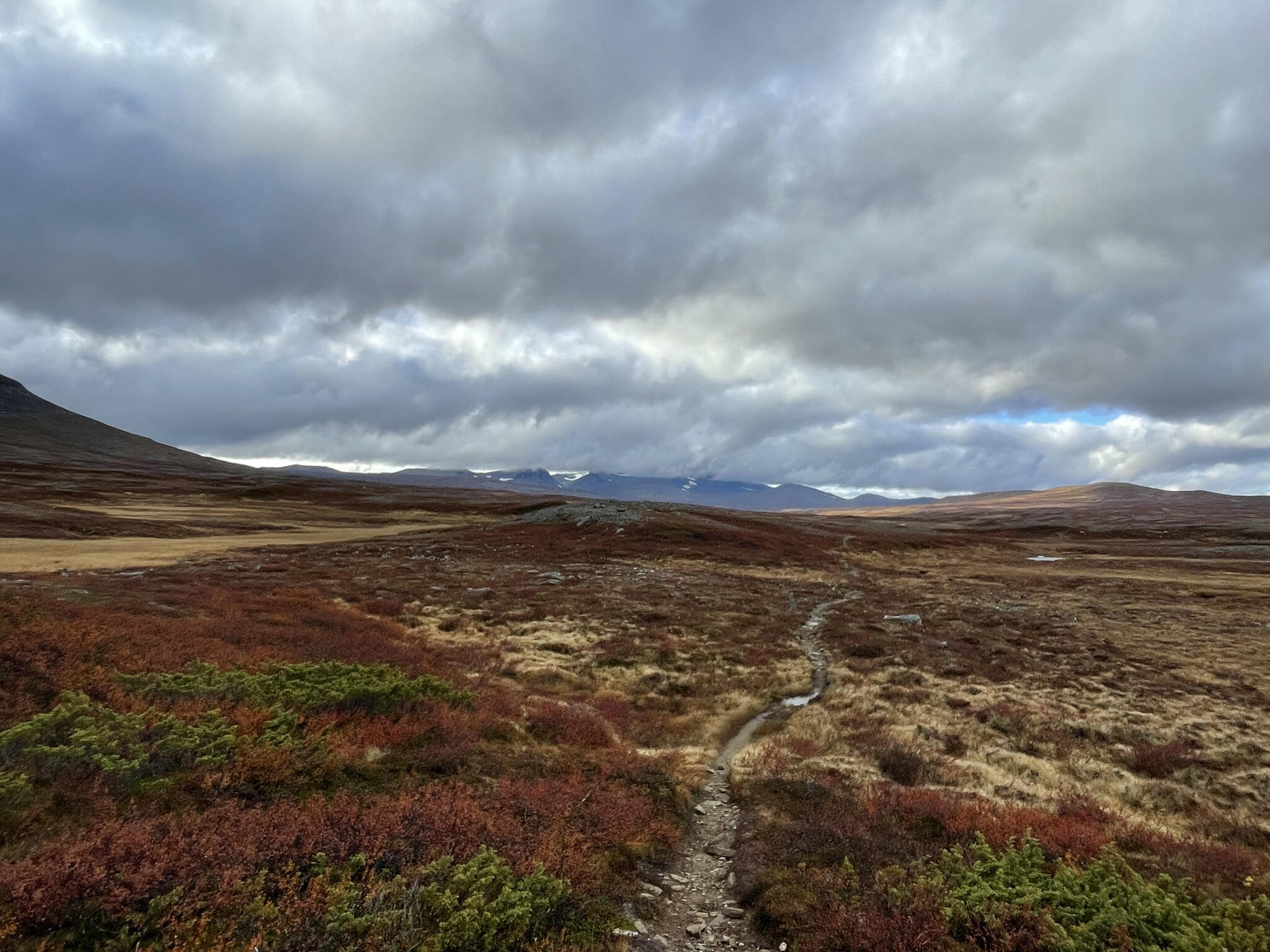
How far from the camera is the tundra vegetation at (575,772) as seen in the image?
22.9 feet

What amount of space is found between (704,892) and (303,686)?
10440 millimetres

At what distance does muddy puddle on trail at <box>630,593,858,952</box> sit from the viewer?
8383 millimetres

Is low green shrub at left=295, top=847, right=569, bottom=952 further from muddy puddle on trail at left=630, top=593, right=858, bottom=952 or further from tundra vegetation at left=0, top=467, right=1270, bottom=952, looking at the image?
muddy puddle on trail at left=630, top=593, right=858, bottom=952

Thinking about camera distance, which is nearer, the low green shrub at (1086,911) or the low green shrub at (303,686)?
the low green shrub at (1086,911)

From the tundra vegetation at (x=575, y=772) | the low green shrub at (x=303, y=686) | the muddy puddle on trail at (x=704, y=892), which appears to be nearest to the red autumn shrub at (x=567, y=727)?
the tundra vegetation at (x=575, y=772)

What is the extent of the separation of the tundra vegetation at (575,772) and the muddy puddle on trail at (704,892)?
11.6 inches

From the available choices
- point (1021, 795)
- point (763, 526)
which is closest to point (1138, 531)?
point (763, 526)

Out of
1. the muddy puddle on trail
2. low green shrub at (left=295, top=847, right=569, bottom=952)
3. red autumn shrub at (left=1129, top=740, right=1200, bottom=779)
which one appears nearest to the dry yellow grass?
low green shrub at (left=295, top=847, right=569, bottom=952)

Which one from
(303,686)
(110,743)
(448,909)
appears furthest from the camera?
(303,686)

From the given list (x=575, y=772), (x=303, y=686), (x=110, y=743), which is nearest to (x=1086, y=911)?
(x=575, y=772)

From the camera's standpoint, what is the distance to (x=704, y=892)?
980 centimetres

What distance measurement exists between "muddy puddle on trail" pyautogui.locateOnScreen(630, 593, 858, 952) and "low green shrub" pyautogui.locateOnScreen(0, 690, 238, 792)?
758 centimetres

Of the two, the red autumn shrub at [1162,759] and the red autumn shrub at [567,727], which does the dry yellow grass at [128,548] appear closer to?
the red autumn shrub at [567,727]

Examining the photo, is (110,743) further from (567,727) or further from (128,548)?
(128,548)
